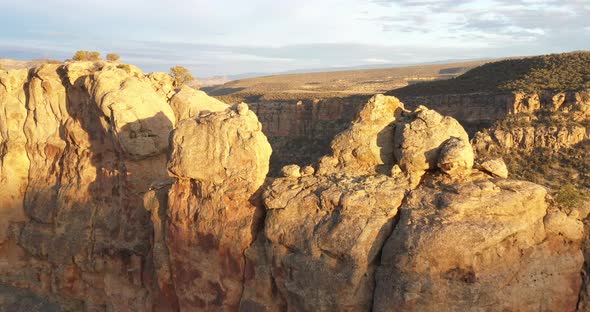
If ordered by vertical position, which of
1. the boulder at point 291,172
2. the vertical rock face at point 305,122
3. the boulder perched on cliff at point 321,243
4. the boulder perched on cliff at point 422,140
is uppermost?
the boulder perched on cliff at point 422,140

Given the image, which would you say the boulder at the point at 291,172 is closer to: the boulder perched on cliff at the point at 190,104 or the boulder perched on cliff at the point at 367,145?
the boulder perched on cliff at the point at 367,145

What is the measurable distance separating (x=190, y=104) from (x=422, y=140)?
28.3 feet

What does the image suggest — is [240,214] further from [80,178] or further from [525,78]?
[525,78]

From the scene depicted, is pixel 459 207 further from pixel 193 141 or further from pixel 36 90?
pixel 36 90

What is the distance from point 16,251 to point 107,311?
181 inches

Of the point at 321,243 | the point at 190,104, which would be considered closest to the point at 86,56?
the point at 190,104

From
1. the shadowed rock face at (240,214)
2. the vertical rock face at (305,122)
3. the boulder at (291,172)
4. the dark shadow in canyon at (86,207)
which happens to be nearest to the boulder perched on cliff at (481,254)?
the shadowed rock face at (240,214)

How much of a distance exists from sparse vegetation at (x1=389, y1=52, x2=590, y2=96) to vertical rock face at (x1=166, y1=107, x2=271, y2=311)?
40305mm

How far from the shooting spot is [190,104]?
55.8 ft

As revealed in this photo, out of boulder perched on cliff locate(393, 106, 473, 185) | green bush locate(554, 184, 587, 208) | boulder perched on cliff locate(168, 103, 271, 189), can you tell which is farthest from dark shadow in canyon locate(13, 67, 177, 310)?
green bush locate(554, 184, 587, 208)

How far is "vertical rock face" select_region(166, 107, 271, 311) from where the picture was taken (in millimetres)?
11914

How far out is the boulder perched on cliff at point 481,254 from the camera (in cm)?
920

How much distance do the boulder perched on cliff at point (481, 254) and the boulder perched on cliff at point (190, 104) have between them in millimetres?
9122

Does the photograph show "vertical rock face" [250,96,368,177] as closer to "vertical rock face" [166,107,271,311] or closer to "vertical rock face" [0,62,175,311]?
"vertical rock face" [0,62,175,311]
